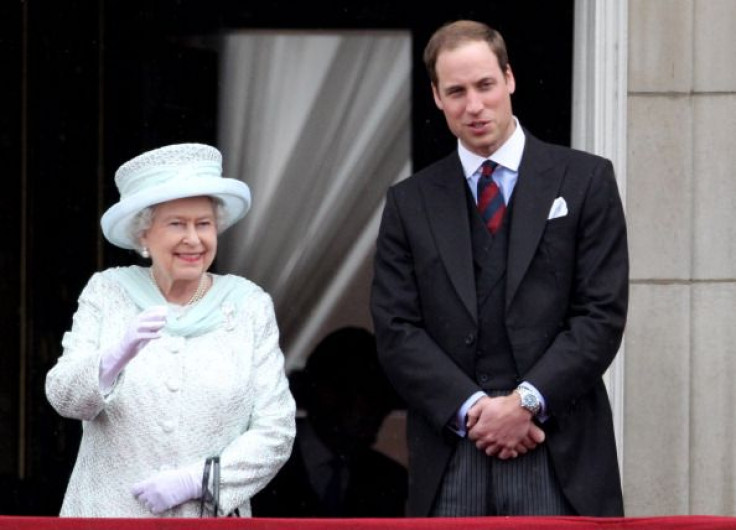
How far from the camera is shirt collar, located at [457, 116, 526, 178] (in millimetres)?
5039

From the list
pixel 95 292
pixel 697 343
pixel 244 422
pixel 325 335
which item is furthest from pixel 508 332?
pixel 325 335

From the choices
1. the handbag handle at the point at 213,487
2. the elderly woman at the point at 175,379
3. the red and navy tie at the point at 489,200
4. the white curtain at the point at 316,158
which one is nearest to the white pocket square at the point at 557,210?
the red and navy tie at the point at 489,200

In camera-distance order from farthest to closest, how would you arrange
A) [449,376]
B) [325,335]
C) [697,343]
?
1. [325,335]
2. [697,343]
3. [449,376]

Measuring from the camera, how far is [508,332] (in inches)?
192

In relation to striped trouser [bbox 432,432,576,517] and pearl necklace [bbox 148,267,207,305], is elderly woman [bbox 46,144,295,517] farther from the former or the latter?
striped trouser [bbox 432,432,576,517]

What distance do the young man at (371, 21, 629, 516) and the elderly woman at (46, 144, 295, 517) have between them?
1.21ft

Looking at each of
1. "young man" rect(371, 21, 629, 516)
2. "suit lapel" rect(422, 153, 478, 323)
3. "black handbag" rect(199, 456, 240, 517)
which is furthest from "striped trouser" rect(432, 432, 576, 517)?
"black handbag" rect(199, 456, 240, 517)

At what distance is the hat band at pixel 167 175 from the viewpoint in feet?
16.2

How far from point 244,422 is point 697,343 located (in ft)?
6.97

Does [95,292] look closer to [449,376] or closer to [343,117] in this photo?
[449,376]

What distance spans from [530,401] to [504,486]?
0.23m

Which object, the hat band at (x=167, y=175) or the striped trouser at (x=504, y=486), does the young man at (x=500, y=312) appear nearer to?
the striped trouser at (x=504, y=486)

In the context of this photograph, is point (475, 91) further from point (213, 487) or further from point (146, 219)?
point (213, 487)

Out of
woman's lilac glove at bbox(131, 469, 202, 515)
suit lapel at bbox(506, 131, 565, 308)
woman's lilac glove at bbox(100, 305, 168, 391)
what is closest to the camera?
woman's lilac glove at bbox(100, 305, 168, 391)
